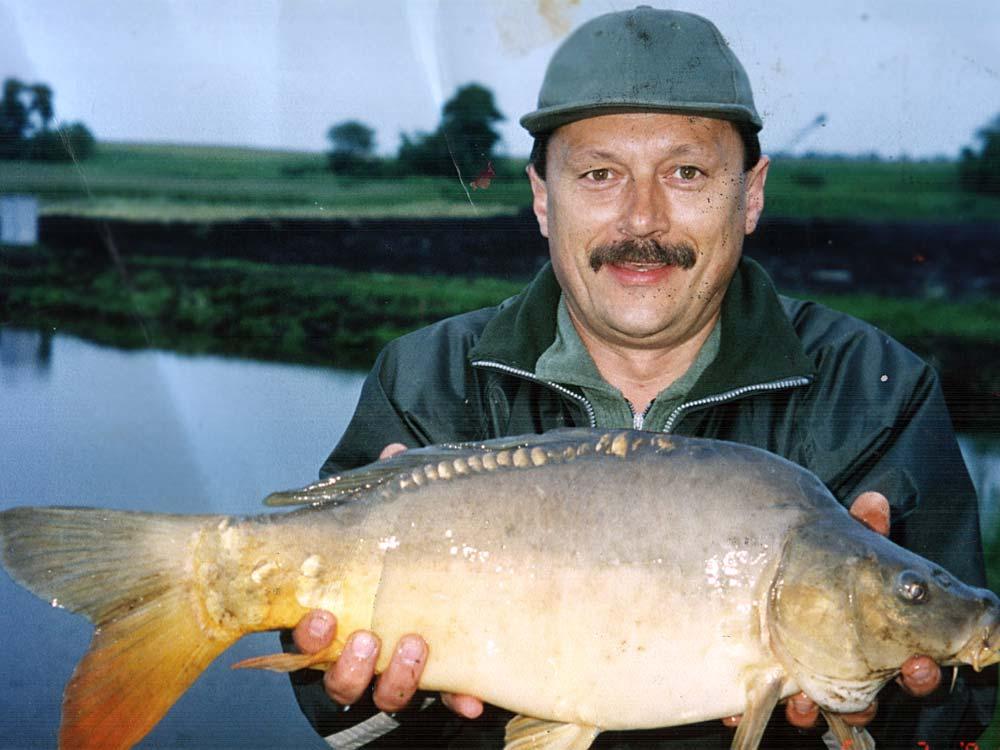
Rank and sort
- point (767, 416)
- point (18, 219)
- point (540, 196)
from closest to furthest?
point (767, 416) → point (540, 196) → point (18, 219)

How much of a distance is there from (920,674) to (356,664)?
0.82m

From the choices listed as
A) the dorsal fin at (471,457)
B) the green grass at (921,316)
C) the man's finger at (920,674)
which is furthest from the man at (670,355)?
the green grass at (921,316)

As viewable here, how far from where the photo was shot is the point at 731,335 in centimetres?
220

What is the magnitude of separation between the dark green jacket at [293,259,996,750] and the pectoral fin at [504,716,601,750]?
37cm

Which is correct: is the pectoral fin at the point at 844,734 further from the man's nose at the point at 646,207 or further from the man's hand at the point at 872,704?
the man's nose at the point at 646,207

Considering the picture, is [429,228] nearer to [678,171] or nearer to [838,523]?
[678,171]

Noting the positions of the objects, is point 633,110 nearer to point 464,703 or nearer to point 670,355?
point 670,355

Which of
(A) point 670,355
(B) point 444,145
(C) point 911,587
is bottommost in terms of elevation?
(C) point 911,587

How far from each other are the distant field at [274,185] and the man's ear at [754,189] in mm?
206

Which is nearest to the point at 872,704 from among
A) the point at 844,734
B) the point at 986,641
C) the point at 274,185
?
the point at 844,734

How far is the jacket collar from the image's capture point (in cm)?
212

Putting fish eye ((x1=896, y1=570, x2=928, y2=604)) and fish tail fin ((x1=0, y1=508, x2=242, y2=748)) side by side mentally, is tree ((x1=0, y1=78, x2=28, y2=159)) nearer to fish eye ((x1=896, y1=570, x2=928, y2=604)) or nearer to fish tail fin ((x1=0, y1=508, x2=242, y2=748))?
fish tail fin ((x1=0, y1=508, x2=242, y2=748))

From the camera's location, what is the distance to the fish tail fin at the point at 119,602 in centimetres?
153

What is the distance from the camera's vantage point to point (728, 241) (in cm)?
221
